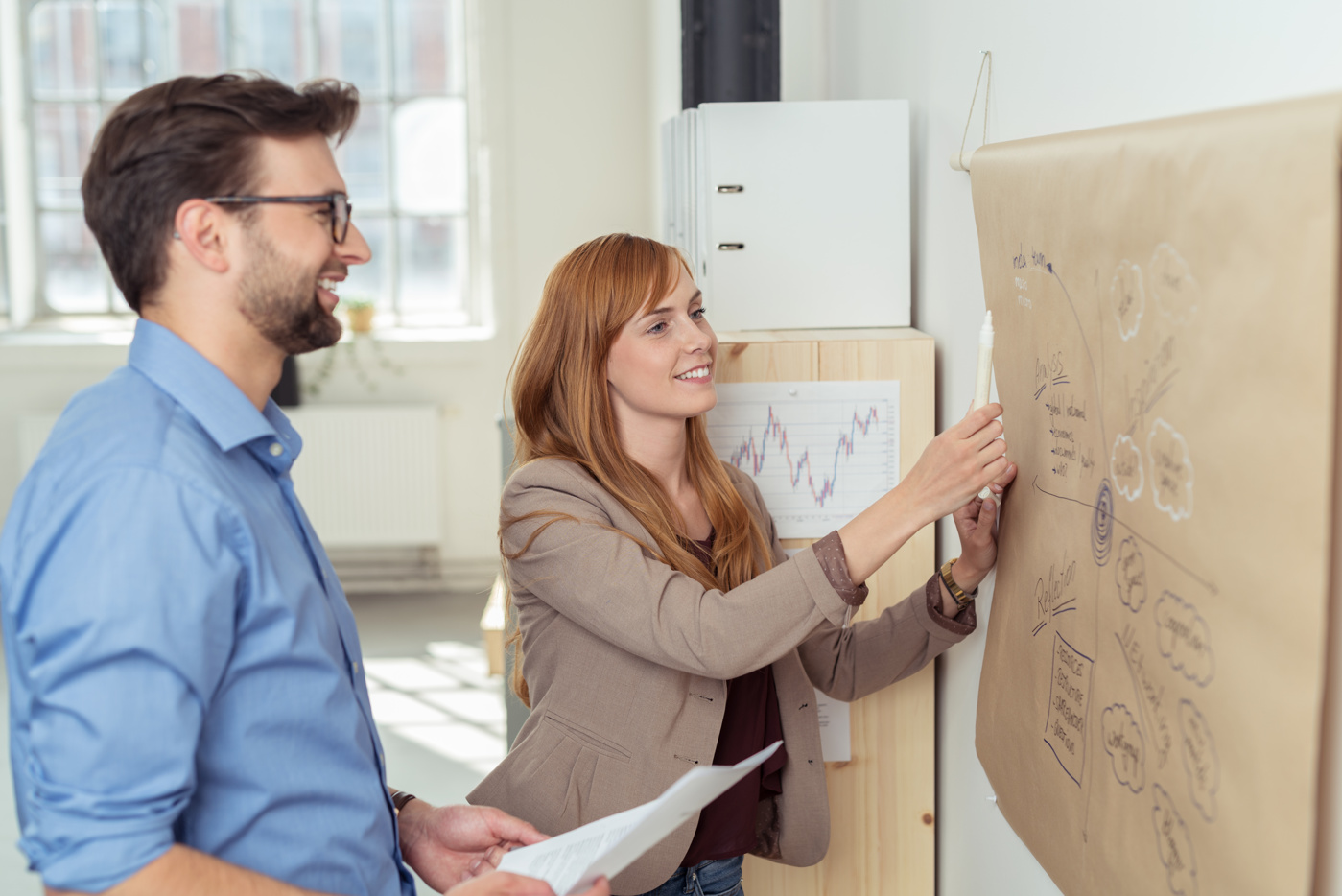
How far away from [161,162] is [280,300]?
145 millimetres

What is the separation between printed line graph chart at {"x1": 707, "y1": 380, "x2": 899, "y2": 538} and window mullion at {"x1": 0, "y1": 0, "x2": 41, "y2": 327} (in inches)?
177

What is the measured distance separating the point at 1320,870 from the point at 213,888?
32.1 inches

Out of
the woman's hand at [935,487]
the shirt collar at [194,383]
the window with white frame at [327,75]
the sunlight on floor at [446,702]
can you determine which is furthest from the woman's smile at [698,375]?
the window with white frame at [327,75]

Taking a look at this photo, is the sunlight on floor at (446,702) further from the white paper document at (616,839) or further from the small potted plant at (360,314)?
the white paper document at (616,839)

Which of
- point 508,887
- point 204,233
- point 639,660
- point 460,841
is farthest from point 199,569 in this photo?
point 639,660

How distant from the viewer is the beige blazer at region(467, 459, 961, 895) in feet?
4.36

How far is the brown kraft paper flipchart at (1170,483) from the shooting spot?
0.73m

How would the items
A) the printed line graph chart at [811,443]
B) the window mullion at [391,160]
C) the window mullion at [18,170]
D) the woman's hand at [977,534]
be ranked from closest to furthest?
the woman's hand at [977,534] < the printed line graph chart at [811,443] < the window mullion at [18,170] < the window mullion at [391,160]

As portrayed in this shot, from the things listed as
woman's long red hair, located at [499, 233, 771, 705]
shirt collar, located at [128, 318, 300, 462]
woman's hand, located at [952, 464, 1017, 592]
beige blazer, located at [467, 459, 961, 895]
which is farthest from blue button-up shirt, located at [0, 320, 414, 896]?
woman's hand, located at [952, 464, 1017, 592]

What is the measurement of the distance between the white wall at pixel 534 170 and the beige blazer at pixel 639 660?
3405 mm

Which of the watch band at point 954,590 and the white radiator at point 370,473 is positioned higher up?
the watch band at point 954,590

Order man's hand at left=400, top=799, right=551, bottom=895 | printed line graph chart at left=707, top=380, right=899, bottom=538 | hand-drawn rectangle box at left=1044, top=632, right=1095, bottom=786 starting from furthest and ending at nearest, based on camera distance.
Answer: printed line graph chart at left=707, top=380, right=899, bottom=538 < man's hand at left=400, top=799, right=551, bottom=895 < hand-drawn rectangle box at left=1044, top=632, right=1095, bottom=786

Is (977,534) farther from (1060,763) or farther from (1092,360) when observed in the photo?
(1092,360)

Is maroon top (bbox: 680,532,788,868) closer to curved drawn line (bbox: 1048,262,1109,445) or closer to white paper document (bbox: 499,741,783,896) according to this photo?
white paper document (bbox: 499,741,783,896)
